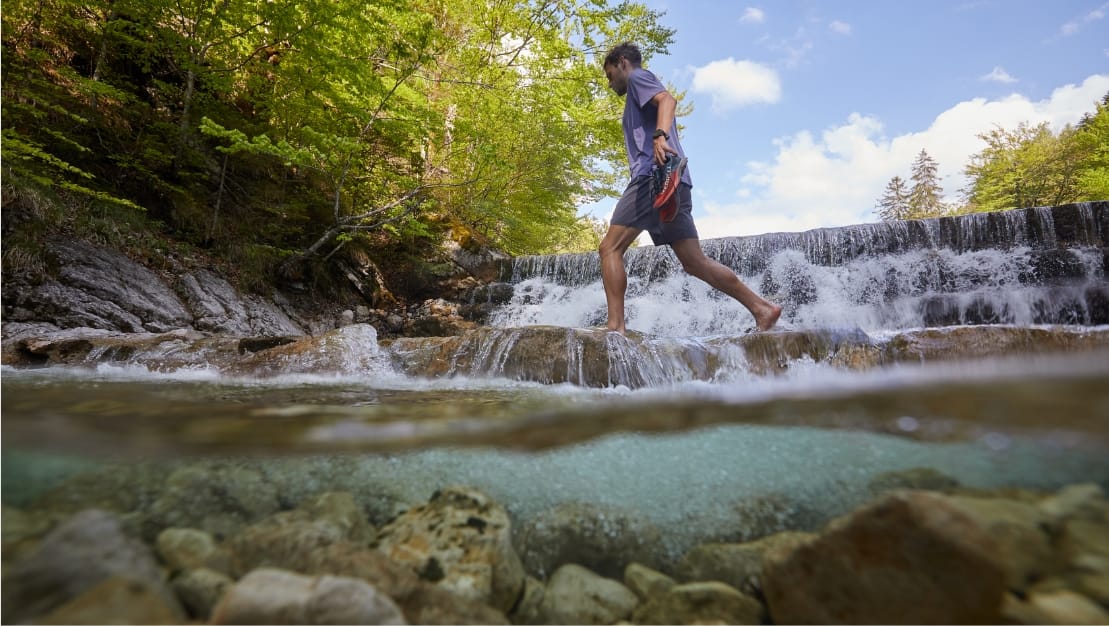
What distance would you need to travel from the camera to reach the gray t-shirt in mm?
3637

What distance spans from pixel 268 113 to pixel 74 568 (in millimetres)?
8683

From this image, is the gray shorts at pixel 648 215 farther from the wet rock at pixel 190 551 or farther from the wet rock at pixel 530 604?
the wet rock at pixel 190 551

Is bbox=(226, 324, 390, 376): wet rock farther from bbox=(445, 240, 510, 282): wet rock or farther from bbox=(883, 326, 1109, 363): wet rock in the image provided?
bbox=(445, 240, 510, 282): wet rock

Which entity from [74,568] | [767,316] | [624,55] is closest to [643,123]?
[624,55]

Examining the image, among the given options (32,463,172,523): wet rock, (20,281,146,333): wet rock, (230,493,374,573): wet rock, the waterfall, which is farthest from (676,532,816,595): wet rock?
the waterfall

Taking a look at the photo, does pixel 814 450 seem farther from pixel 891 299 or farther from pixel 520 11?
pixel 520 11

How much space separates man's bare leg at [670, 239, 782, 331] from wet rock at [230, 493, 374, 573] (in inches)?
123

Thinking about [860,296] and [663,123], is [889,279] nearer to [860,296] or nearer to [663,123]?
[860,296]

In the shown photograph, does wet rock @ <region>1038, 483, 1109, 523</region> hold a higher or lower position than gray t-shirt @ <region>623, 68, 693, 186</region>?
lower

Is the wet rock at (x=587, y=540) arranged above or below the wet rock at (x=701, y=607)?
above

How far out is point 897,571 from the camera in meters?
0.87

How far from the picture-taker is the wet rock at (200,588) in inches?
Answer: 33.0

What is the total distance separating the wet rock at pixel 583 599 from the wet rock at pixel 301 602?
1.30 ft

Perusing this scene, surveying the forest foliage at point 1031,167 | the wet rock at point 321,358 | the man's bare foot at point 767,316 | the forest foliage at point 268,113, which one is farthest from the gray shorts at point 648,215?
the forest foliage at point 1031,167
